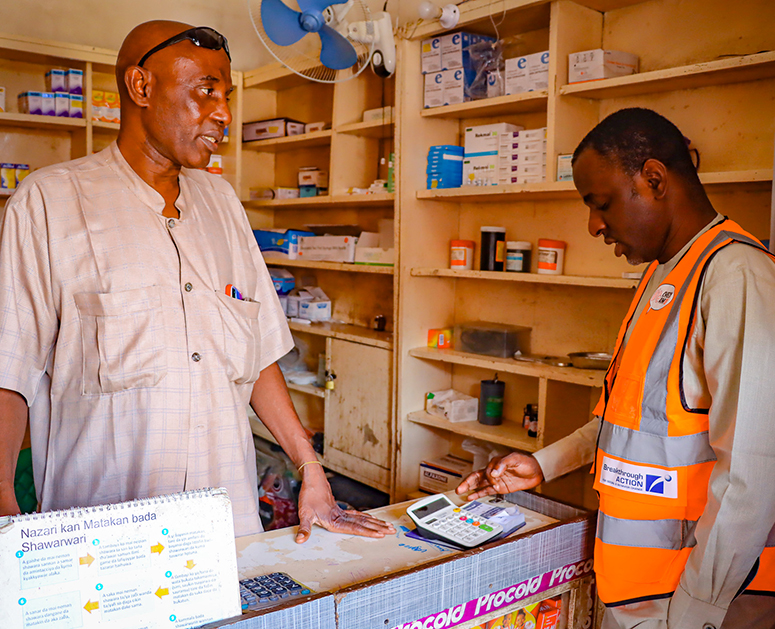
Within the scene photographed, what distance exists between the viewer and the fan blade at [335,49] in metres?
2.77

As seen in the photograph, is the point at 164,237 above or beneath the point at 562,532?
above

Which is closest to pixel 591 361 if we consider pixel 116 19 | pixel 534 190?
pixel 534 190

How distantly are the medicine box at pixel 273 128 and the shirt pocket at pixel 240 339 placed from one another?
2.70 metres

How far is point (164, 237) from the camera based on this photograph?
1.50 metres

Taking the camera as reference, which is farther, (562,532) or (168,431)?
(168,431)

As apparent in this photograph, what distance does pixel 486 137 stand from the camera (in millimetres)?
2998

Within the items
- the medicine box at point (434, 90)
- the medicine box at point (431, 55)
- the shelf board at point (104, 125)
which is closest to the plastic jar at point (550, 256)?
the medicine box at point (434, 90)

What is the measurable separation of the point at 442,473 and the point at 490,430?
37 centimetres

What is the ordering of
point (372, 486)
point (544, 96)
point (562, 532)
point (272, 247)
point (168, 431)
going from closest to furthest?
point (562, 532) < point (168, 431) < point (544, 96) < point (372, 486) < point (272, 247)

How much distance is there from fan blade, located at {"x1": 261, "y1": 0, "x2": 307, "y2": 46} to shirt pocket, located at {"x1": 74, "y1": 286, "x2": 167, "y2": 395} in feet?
5.35

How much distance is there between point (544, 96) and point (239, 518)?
195cm

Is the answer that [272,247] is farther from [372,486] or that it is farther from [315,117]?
[372,486]

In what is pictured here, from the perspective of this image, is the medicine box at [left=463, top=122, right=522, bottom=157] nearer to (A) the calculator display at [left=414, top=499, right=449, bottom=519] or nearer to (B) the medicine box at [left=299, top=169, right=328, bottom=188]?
(B) the medicine box at [left=299, top=169, right=328, bottom=188]

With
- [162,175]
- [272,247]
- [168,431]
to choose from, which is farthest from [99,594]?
[272,247]
